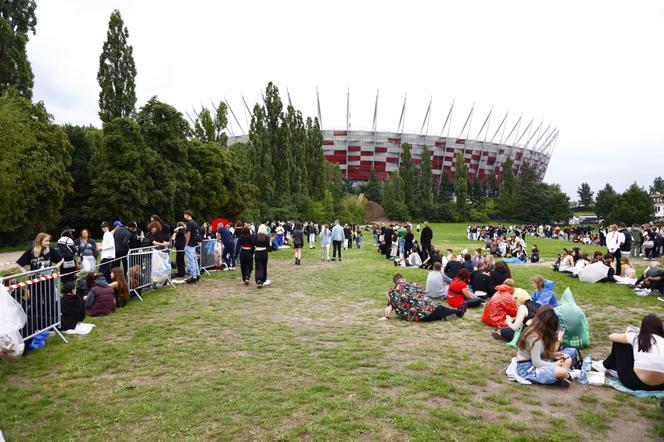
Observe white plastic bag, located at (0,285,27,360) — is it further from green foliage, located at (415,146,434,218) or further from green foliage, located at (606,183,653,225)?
green foliage, located at (415,146,434,218)

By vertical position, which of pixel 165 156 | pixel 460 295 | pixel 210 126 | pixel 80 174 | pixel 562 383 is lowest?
pixel 562 383

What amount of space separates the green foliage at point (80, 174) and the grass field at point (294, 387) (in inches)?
1194

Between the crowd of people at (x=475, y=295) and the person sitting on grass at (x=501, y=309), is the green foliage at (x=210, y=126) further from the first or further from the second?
the person sitting on grass at (x=501, y=309)

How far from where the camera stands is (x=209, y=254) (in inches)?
604

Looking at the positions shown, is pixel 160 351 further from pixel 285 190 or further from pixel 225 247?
pixel 285 190

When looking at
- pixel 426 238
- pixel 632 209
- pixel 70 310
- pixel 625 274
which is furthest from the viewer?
pixel 632 209

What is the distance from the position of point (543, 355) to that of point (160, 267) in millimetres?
9476

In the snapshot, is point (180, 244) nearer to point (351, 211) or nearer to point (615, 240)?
point (615, 240)

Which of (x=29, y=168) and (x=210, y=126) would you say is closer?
(x=29, y=168)

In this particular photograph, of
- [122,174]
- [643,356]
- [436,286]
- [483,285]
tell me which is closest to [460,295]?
[436,286]

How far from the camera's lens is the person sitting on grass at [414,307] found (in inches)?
328

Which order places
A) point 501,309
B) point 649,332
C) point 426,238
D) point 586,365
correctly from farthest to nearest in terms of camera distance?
point 426,238 → point 501,309 → point 586,365 → point 649,332

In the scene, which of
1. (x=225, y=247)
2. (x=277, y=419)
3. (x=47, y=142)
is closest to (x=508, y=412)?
(x=277, y=419)

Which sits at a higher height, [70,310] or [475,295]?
[70,310]
